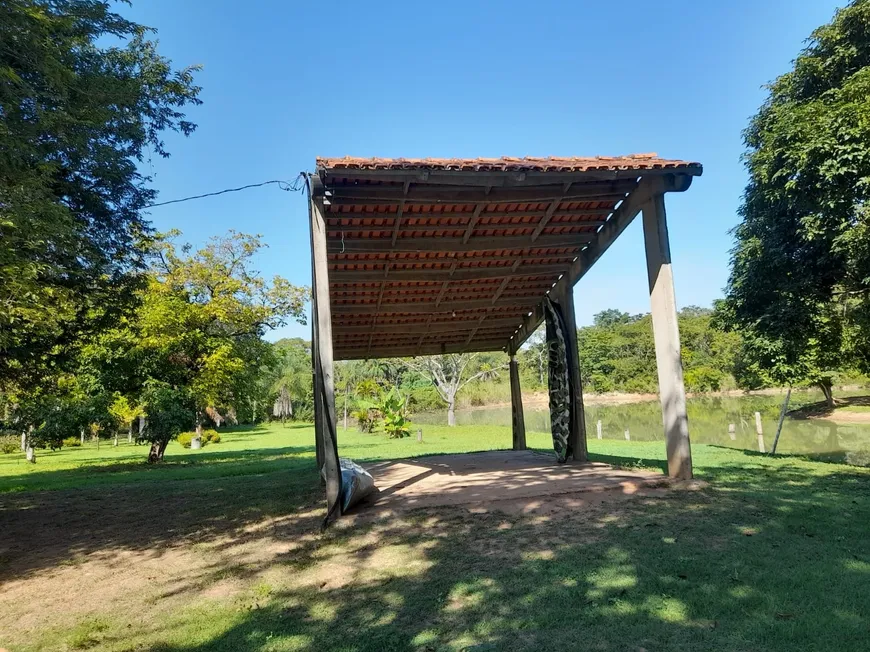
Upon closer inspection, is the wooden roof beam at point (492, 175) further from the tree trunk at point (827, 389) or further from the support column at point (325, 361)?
the tree trunk at point (827, 389)

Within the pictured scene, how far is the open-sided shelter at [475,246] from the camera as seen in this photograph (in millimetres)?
5719

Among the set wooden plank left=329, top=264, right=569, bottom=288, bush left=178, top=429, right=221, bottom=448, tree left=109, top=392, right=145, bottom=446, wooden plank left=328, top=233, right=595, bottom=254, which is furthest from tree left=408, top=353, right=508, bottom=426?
wooden plank left=328, top=233, right=595, bottom=254

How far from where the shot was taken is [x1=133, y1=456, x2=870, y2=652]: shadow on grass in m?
2.79

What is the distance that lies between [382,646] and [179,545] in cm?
327

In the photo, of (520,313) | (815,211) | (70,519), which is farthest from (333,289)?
(815,211)

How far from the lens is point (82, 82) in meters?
6.07

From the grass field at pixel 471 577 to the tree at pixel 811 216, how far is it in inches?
144

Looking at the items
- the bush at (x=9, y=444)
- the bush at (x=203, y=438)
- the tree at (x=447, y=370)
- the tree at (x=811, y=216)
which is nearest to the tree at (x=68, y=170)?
the tree at (x=811, y=216)

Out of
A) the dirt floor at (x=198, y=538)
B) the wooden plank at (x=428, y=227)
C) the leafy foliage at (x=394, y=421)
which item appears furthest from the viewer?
the leafy foliage at (x=394, y=421)

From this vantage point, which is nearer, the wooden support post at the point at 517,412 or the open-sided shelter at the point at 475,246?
the open-sided shelter at the point at 475,246

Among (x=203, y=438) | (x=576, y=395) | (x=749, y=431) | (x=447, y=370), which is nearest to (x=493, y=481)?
(x=576, y=395)

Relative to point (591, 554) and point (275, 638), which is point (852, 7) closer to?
point (591, 554)

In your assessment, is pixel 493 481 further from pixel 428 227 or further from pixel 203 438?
pixel 203 438

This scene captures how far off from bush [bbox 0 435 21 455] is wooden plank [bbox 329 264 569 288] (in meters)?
26.9
